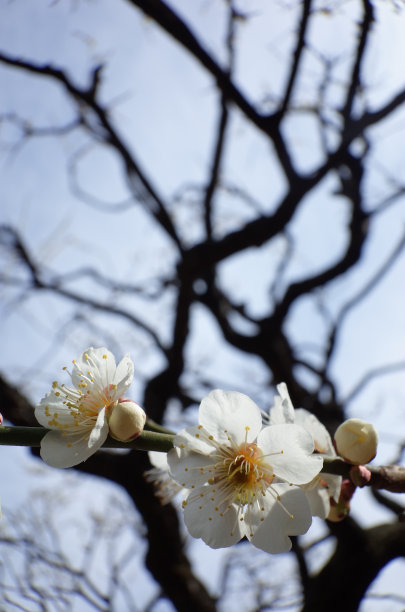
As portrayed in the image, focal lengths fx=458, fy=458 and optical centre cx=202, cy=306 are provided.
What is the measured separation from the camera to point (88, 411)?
0.86 metres

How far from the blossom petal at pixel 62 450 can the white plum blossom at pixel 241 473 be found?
0.14 m

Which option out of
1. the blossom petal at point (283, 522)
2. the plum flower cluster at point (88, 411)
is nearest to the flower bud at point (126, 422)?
the plum flower cluster at point (88, 411)

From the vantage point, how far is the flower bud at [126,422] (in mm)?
702

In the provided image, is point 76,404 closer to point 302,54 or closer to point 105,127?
point 302,54

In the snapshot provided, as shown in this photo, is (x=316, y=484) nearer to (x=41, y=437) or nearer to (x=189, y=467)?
(x=189, y=467)

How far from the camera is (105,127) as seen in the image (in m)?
3.10

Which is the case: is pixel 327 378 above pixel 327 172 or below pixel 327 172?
below

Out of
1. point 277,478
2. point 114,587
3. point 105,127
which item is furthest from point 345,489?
point 114,587

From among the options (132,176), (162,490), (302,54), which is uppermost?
(302,54)

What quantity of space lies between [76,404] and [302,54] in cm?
232

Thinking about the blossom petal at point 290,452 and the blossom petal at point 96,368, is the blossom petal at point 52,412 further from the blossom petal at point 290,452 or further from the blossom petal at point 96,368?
the blossom petal at point 290,452

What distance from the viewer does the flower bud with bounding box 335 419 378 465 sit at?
783 millimetres

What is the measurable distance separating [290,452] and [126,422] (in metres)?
0.28

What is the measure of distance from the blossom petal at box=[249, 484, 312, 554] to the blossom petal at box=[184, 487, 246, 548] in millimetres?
38
